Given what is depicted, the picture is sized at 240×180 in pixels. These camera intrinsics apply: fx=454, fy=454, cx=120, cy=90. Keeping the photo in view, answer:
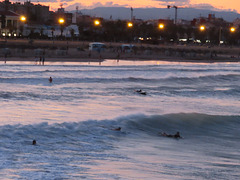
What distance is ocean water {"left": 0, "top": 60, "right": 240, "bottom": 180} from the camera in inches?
447

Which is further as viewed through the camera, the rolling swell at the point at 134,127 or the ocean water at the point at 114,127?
the rolling swell at the point at 134,127

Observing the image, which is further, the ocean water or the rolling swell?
the rolling swell

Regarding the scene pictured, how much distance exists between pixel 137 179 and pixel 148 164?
1.45 m

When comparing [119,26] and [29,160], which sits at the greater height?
[119,26]

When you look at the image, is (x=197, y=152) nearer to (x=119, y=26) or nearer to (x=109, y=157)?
(x=109, y=157)

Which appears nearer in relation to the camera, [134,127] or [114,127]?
[114,127]

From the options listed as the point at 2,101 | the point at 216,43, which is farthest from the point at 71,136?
the point at 216,43

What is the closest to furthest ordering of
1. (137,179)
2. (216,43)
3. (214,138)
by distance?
(137,179)
(214,138)
(216,43)

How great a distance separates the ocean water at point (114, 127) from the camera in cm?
1136

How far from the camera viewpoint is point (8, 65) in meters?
39.9

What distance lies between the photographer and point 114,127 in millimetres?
16828

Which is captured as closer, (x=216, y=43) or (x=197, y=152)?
(x=197, y=152)

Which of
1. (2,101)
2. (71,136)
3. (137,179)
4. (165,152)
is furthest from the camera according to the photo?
(2,101)

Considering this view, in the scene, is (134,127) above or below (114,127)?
below
